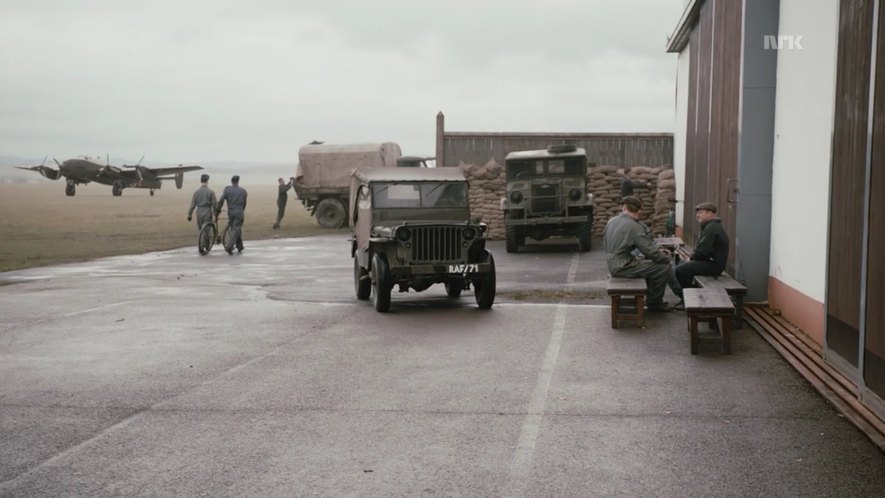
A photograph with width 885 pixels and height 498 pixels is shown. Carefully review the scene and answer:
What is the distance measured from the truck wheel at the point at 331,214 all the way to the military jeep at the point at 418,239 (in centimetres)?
2279

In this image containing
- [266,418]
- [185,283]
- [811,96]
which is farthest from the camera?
→ [185,283]

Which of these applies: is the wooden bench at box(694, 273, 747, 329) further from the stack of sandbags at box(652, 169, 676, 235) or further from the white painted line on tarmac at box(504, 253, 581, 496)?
the stack of sandbags at box(652, 169, 676, 235)

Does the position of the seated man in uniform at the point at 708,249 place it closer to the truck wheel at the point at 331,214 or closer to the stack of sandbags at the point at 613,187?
the stack of sandbags at the point at 613,187

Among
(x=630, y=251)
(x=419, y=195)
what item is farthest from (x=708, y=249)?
(x=419, y=195)

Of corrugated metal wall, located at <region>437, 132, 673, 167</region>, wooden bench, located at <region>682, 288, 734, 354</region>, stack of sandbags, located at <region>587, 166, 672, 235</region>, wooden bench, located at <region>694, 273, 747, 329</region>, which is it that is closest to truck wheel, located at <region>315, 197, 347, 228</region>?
corrugated metal wall, located at <region>437, 132, 673, 167</region>

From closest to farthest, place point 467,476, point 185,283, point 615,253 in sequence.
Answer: point 467,476, point 615,253, point 185,283

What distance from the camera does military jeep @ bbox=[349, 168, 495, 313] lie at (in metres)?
13.2

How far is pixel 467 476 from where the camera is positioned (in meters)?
5.54

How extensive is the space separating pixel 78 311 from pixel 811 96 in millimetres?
9465

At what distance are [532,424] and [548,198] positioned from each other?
19033 millimetres

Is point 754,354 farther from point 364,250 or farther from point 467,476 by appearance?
point 364,250

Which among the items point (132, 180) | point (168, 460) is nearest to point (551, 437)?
point (168, 460)

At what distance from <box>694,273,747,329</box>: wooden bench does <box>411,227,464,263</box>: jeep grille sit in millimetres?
3263

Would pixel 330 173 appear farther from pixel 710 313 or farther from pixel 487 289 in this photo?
pixel 710 313
